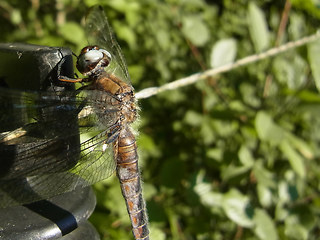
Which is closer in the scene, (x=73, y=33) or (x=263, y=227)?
(x=263, y=227)

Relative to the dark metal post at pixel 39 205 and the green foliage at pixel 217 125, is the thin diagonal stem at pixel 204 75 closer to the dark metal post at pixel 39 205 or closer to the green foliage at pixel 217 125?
the green foliage at pixel 217 125

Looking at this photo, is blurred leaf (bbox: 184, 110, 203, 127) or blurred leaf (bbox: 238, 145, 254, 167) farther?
blurred leaf (bbox: 184, 110, 203, 127)

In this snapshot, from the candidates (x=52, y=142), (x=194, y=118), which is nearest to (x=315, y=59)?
(x=194, y=118)

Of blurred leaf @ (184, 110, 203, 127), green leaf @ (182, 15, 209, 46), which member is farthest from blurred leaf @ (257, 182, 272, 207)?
green leaf @ (182, 15, 209, 46)

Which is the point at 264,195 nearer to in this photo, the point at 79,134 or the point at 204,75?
the point at 204,75

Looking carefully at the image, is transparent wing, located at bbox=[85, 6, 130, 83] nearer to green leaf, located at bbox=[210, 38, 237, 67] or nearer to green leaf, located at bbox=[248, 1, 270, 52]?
green leaf, located at bbox=[210, 38, 237, 67]

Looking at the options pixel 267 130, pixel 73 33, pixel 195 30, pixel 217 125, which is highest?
pixel 73 33
